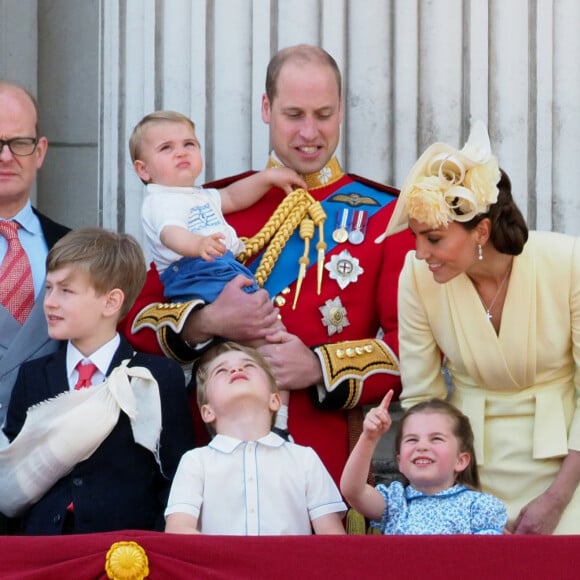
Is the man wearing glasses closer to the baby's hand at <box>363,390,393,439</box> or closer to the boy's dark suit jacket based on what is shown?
the boy's dark suit jacket

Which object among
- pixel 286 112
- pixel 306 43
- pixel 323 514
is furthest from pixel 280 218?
Answer: pixel 323 514

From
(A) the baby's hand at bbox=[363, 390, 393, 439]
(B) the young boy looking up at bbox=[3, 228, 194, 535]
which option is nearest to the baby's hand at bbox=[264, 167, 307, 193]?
(B) the young boy looking up at bbox=[3, 228, 194, 535]

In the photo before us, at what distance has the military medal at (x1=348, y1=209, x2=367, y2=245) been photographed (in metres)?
5.65

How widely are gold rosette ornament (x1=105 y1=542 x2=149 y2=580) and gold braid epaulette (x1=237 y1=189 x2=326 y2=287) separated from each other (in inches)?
61.0

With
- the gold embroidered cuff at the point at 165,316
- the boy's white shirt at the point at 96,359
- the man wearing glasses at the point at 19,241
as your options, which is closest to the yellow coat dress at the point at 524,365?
the gold embroidered cuff at the point at 165,316

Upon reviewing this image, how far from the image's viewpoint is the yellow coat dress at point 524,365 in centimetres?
502

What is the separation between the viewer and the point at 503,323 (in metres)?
5.05

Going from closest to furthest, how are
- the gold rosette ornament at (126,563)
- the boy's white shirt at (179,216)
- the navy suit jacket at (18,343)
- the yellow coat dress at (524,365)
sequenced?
the gold rosette ornament at (126,563) < the yellow coat dress at (524,365) < the navy suit jacket at (18,343) < the boy's white shirt at (179,216)

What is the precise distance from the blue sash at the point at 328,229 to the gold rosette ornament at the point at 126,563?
1.52m

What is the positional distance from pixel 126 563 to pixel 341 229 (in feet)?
5.69

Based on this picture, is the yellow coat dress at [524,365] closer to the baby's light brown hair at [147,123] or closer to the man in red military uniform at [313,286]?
the man in red military uniform at [313,286]

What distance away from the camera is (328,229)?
5695 millimetres

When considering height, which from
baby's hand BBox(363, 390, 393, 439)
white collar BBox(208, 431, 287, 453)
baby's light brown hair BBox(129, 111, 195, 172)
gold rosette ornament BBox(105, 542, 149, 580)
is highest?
baby's light brown hair BBox(129, 111, 195, 172)

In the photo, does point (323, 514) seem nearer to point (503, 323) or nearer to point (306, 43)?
point (503, 323)
